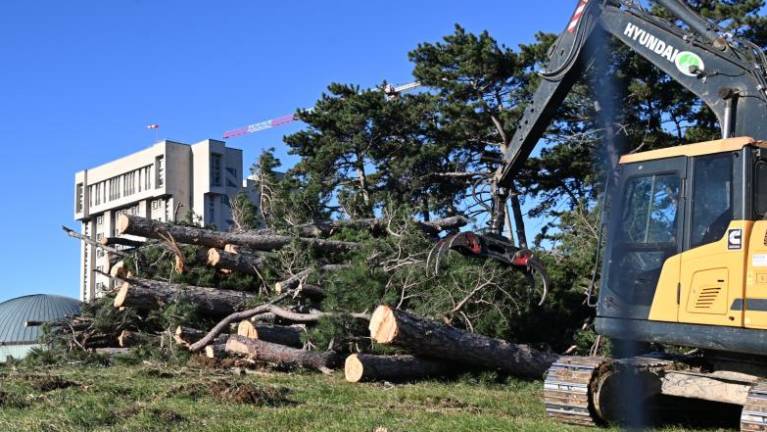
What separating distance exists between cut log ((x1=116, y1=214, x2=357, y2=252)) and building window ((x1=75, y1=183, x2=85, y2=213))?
7210 cm

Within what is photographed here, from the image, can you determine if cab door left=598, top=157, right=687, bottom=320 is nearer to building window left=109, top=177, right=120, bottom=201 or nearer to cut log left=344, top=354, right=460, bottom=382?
cut log left=344, top=354, right=460, bottom=382

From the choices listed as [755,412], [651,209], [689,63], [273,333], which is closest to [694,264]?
[651,209]

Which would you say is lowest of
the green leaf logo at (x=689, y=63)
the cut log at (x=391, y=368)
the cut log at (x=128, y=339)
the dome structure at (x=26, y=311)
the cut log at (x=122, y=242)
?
the dome structure at (x=26, y=311)

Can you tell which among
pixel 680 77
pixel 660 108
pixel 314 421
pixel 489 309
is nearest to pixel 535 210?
pixel 660 108

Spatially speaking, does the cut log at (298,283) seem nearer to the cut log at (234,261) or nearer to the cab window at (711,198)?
the cut log at (234,261)

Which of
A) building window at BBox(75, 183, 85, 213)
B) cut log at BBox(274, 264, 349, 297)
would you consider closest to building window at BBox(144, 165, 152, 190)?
building window at BBox(75, 183, 85, 213)

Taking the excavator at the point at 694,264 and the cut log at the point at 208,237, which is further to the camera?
the cut log at the point at 208,237

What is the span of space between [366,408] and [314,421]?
3.50 ft

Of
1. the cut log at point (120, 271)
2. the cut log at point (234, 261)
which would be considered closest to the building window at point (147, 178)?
the cut log at point (120, 271)

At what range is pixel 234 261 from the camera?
13945 millimetres

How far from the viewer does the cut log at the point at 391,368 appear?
1033 centimetres

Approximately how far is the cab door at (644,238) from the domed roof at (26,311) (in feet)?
105

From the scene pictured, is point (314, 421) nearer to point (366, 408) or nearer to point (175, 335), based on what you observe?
point (366, 408)

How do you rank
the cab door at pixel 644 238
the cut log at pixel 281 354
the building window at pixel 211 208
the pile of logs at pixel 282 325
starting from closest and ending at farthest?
the cab door at pixel 644 238
the pile of logs at pixel 282 325
the cut log at pixel 281 354
the building window at pixel 211 208
